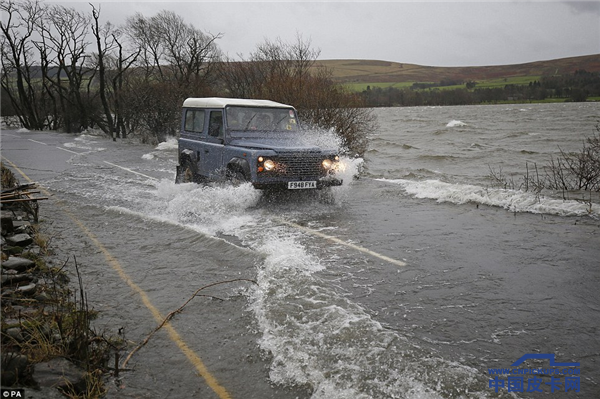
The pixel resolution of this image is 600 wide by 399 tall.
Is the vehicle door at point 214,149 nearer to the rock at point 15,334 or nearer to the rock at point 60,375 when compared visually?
the rock at point 15,334

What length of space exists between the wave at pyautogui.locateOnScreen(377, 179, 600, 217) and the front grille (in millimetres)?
2961

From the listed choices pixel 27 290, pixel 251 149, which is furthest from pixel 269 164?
pixel 27 290

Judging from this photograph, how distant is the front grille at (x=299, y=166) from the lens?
883cm

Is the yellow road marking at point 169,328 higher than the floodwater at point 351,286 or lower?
lower

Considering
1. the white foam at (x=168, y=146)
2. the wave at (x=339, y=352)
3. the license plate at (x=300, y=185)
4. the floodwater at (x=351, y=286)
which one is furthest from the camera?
the white foam at (x=168, y=146)

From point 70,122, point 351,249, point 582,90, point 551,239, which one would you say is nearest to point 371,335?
point 351,249

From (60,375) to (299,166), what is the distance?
6291 mm

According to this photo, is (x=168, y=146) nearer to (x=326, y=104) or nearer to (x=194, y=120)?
(x=326, y=104)

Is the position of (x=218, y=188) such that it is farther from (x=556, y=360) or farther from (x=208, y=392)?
(x=556, y=360)

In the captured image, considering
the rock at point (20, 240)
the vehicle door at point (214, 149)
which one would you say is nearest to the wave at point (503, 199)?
the vehicle door at point (214, 149)

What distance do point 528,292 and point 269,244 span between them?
3.51 m

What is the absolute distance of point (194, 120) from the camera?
11.1m

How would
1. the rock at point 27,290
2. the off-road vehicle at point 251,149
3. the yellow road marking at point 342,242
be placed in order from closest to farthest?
the rock at point 27,290, the yellow road marking at point 342,242, the off-road vehicle at point 251,149

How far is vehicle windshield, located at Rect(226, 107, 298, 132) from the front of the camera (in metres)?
9.90
